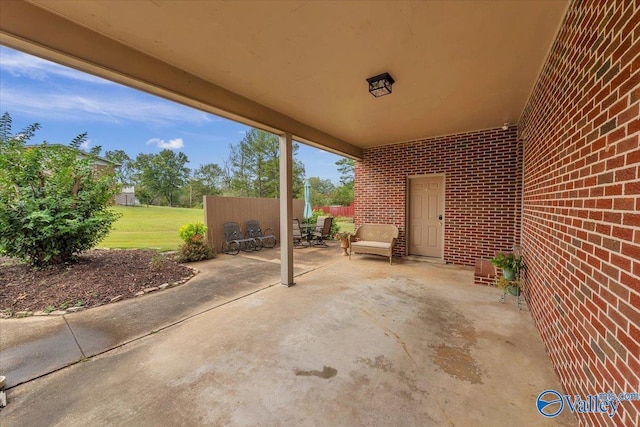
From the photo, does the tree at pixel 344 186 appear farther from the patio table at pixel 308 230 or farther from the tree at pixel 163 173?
the tree at pixel 163 173

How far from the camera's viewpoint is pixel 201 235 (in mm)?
5914

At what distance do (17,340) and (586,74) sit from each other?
17.2 feet

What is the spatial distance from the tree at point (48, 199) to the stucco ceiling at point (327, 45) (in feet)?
10.4

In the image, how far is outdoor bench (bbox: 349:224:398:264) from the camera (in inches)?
212

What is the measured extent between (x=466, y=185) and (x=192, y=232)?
6.43m

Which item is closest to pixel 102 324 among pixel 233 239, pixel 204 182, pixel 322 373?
pixel 322 373

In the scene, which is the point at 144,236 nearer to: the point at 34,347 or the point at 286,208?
the point at 34,347

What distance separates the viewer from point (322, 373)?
6.22ft

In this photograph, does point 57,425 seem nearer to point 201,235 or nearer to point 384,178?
point 201,235

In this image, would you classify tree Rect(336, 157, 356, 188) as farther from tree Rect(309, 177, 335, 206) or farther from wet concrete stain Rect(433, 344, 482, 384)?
wet concrete stain Rect(433, 344, 482, 384)

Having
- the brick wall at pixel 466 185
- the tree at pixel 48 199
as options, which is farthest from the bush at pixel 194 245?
the brick wall at pixel 466 185

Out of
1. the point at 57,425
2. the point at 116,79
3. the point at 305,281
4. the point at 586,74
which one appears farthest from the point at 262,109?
the point at 57,425

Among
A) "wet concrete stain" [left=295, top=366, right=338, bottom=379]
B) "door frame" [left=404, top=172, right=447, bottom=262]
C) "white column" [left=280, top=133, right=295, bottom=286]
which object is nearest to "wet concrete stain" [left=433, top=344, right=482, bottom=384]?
"wet concrete stain" [left=295, top=366, right=338, bottom=379]

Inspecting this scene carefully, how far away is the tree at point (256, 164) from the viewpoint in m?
18.3
